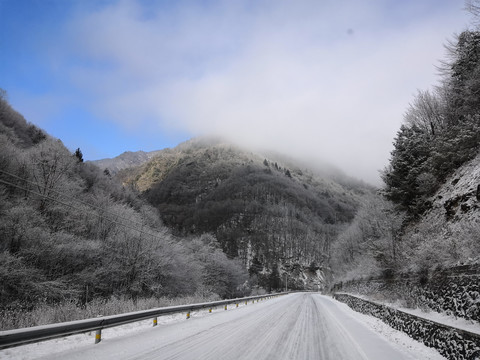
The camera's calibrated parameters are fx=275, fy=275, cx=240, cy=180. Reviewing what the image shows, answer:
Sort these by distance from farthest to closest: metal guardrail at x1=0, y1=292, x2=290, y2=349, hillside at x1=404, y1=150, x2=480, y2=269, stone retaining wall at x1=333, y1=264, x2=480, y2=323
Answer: hillside at x1=404, y1=150, x2=480, y2=269, stone retaining wall at x1=333, y1=264, x2=480, y2=323, metal guardrail at x1=0, y1=292, x2=290, y2=349

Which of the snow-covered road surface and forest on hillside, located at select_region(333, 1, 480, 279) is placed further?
forest on hillside, located at select_region(333, 1, 480, 279)

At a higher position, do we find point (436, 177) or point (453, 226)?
point (436, 177)

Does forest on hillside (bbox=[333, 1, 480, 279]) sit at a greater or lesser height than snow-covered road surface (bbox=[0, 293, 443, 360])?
greater

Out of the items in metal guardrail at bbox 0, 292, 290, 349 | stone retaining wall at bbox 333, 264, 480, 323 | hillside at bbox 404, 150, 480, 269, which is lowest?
metal guardrail at bbox 0, 292, 290, 349

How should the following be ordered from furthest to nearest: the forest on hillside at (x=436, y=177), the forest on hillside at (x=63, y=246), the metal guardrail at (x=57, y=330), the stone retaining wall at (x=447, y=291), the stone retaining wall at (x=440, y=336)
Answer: the forest on hillside at (x=63, y=246) < the forest on hillside at (x=436, y=177) < the stone retaining wall at (x=447, y=291) < the metal guardrail at (x=57, y=330) < the stone retaining wall at (x=440, y=336)

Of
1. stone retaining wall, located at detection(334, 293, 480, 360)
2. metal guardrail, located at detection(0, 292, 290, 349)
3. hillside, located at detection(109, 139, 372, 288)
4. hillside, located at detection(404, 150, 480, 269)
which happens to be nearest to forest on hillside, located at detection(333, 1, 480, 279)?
hillside, located at detection(404, 150, 480, 269)

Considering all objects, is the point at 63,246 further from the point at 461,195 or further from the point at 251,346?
the point at 461,195

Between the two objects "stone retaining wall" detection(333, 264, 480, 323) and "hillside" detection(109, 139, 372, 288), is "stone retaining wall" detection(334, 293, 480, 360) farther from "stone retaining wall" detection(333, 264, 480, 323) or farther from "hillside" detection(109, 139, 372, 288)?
"hillside" detection(109, 139, 372, 288)

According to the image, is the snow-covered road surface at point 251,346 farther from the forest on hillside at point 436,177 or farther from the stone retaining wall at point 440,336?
the forest on hillside at point 436,177

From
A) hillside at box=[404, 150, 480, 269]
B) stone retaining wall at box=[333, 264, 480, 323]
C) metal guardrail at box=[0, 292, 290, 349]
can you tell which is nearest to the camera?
metal guardrail at box=[0, 292, 290, 349]

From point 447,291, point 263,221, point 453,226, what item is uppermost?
point 263,221

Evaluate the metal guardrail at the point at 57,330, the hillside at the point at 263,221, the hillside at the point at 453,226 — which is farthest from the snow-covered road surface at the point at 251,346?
the hillside at the point at 263,221

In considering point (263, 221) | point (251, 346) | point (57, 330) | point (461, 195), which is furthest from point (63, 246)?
point (263, 221)

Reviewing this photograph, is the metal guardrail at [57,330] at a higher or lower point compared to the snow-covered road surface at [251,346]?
higher
